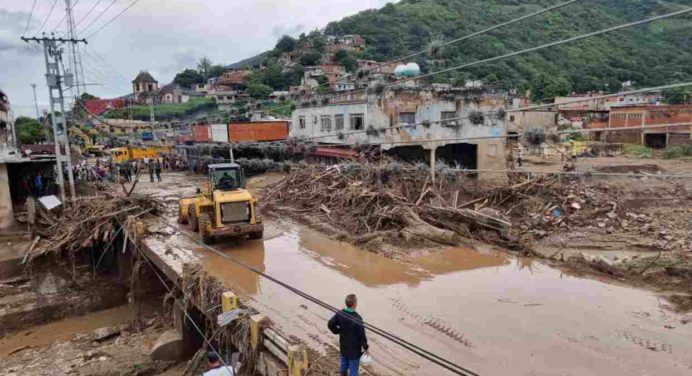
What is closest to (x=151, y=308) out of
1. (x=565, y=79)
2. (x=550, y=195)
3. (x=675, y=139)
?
(x=550, y=195)

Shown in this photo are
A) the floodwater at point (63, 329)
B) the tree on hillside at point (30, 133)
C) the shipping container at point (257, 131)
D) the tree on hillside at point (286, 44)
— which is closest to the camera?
the floodwater at point (63, 329)

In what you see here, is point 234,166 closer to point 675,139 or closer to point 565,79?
point 675,139

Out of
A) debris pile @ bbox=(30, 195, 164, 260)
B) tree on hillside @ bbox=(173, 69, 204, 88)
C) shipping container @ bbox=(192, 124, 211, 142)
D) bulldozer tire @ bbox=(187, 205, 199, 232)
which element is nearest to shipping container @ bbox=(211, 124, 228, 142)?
shipping container @ bbox=(192, 124, 211, 142)

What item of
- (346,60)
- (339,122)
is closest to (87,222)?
(339,122)

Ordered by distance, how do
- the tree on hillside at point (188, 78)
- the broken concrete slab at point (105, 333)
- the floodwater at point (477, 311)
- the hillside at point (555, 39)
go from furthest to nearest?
the tree on hillside at point (188, 78) → the hillside at point (555, 39) → the broken concrete slab at point (105, 333) → the floodwater at point (477, 311)

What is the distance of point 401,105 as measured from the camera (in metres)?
30.9

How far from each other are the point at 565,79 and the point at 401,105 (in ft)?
123

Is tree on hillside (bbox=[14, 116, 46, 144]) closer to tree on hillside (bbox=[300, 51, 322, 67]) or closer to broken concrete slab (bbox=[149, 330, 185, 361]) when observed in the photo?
tree on hillside (bbox=[300, 51, 322, 67])

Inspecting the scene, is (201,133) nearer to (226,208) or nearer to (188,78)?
(226,208)

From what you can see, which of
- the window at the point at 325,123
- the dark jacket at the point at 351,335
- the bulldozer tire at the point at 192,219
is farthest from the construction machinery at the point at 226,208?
the window at the point at 325,123

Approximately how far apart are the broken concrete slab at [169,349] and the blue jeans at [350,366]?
786 cm

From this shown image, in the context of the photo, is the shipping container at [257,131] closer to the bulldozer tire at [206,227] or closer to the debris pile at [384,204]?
the debris pile at [384,204]

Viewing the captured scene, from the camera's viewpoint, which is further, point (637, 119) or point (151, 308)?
point (637, 119)

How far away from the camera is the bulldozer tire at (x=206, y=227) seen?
16.2 meters
